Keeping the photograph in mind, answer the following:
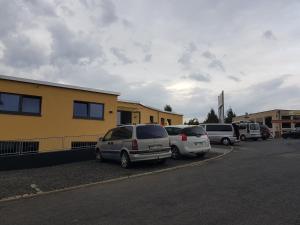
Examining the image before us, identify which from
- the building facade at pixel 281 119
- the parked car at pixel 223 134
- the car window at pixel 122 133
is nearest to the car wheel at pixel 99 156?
the car window at pixel 122 133

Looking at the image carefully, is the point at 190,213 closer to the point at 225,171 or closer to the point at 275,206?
the point at 275,206

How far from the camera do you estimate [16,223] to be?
7.20 meters

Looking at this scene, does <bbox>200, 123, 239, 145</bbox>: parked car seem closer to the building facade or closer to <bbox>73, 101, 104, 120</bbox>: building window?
<bbox>73, 101, 104, 120</bbox>: building window

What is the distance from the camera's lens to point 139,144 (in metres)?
14.5

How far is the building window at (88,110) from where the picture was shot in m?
22.9

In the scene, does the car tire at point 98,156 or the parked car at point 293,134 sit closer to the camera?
the car tire at point 98,156

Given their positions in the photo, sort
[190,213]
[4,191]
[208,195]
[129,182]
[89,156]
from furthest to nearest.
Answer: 1. [89,156]
2. [129,182]
3. [4,191]
4. [208,195]
5. [190,213]

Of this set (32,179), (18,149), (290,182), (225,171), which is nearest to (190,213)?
(290,182)

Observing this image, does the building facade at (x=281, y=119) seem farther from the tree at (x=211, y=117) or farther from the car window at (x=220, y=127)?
the car window at (x=220, y=127)

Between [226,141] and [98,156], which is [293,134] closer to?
[226,141]

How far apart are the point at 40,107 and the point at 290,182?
14.7m

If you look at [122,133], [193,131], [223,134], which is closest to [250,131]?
[223,134]

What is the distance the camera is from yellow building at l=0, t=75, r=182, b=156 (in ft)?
62.3

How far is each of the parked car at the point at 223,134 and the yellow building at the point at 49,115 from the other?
9718 millimetres
